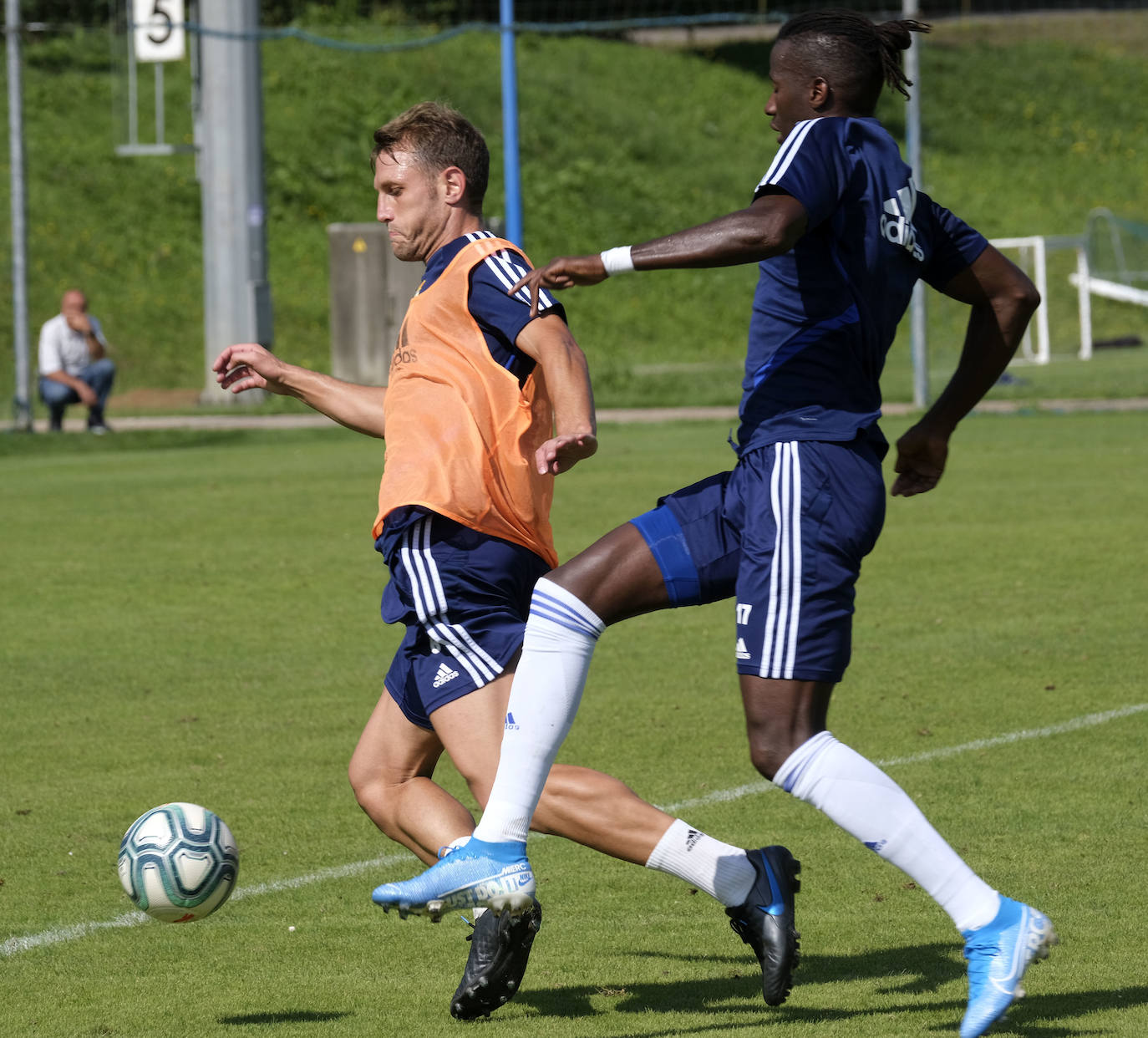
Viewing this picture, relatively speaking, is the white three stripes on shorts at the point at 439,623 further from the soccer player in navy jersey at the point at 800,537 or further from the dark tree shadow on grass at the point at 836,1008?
the dark tree shadow on grass at the point at 836,1008

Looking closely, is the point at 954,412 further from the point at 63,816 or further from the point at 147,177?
the point at 147,177

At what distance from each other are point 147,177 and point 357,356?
8.40 metres

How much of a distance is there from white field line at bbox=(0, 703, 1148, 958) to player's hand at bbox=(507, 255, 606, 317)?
7.06 ft

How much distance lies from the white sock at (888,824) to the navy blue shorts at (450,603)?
0.79 metres

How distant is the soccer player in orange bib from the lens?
4.12 metres

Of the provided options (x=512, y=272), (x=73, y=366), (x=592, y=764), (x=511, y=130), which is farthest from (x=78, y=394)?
(x=512, y=272)

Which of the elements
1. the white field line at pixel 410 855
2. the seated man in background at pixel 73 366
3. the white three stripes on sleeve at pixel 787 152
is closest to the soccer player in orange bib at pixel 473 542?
the white three stripes on sleeve at pixel 787 152

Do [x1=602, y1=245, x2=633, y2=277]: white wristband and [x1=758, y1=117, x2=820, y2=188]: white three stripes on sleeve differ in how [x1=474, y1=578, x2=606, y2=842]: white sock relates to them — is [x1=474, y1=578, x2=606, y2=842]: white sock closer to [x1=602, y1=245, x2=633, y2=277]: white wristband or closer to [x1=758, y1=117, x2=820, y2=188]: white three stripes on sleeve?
[x1=602, y1=245, x2=633, y2=277]: white wristband

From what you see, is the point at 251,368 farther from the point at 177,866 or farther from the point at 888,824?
the point at 888,824

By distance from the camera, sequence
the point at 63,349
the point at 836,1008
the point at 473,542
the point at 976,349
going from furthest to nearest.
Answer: the point at 63,349 < the point at 976,349 < the point at 473,542 < the point at 836,1008

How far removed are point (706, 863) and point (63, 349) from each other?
17962 millimetres

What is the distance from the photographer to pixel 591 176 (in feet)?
123

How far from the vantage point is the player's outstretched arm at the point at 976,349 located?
4.33 meters

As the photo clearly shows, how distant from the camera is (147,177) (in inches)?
1352
